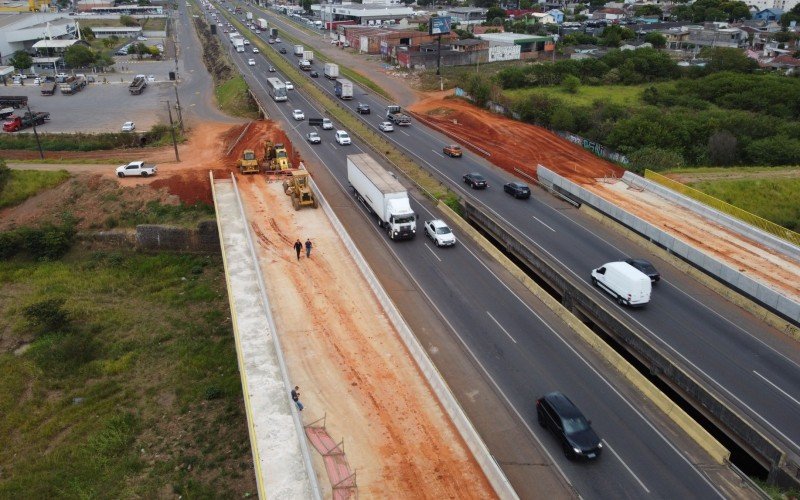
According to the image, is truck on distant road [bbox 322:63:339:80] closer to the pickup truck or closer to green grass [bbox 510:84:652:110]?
green grass [bbox 510:84:652:110]

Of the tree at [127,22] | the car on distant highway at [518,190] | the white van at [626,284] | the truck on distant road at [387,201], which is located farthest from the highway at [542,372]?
the tree at [127,22]

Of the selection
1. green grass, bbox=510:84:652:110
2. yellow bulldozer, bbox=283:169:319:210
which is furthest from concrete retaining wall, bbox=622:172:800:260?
green grass, bbox=510:84:652:110

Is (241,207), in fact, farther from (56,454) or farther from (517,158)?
(517,158)

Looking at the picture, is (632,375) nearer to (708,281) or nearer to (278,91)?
(708,281)

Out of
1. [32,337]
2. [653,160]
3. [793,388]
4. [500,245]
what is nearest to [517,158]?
[653,160]

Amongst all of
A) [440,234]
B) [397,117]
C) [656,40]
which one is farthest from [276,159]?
[656,40]
